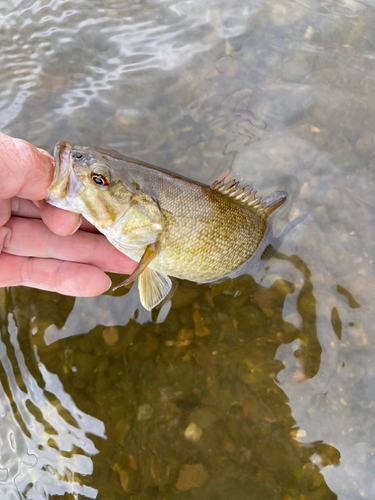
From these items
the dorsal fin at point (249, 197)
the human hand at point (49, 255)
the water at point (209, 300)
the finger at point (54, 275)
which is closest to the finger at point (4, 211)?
the human hand at point (49, 255)

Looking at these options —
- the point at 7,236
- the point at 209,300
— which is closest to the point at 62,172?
the point at 7,236

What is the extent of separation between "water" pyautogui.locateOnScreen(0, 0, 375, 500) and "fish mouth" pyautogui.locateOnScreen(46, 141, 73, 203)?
144 cm

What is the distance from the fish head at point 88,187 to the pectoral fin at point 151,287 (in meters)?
0.68

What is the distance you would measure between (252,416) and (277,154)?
268cm

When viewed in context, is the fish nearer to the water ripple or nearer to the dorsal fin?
the dorsal fin

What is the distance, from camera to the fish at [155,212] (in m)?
2.87

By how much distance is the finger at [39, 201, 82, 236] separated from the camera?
3.07m

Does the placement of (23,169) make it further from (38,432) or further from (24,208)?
(38,432)

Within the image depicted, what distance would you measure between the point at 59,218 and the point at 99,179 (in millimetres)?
503

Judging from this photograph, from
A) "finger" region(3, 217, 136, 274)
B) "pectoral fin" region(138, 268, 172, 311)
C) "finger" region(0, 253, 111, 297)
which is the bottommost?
"pectoral fin" region(138, 268, 172, 311)

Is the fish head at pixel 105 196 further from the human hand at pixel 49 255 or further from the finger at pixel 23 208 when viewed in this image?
the finger at pixel 23 208

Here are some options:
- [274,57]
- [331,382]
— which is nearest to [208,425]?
[331,382]

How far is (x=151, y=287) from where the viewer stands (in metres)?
3.49

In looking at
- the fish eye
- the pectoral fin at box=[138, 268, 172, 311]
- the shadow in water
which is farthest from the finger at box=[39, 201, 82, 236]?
the shadow in water
